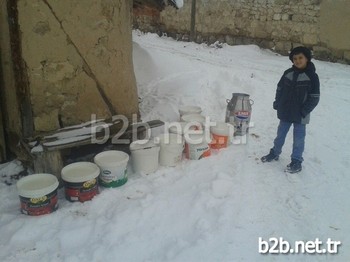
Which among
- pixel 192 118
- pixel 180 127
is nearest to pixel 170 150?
pixel 180 127

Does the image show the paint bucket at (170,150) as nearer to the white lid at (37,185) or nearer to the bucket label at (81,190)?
the bucket label at (81,190)

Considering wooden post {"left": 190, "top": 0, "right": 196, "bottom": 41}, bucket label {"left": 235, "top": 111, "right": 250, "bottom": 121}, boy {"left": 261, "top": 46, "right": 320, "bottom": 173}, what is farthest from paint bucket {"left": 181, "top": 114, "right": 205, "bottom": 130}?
wooden post {"left": 190, "top": 0, "right": 196, "bottom": 41}

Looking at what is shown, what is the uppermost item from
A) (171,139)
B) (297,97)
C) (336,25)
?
(336,25)

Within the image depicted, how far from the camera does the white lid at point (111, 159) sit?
3.14 m

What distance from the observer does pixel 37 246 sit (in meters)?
2.50

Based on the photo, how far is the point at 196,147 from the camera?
11.9ft

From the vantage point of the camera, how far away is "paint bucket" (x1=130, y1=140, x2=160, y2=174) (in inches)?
132

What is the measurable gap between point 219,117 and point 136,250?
2.78m

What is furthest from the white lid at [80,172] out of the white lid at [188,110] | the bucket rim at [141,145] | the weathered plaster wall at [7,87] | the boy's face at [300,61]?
the boy's face at [300,61]

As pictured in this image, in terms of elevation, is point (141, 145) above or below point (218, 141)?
above

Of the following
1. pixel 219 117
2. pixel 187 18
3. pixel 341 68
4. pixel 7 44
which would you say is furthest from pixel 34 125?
pixel 187 18

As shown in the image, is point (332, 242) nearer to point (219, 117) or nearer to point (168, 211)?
point (168, 211)

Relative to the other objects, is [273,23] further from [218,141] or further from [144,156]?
[144,156]

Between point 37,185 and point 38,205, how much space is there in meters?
0.19
